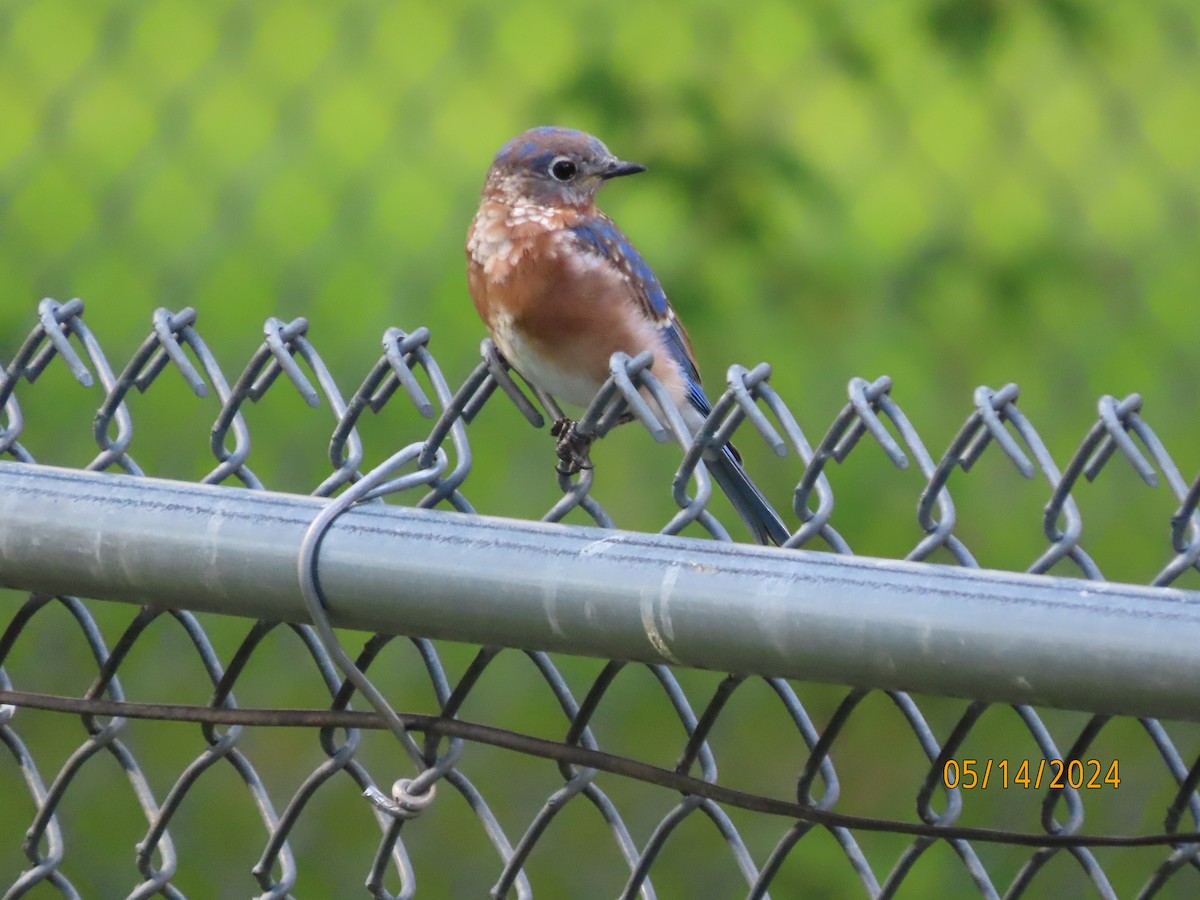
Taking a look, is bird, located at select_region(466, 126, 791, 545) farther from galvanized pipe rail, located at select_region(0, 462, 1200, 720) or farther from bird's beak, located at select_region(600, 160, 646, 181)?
galvanized pipe rail, located at select_region(0, 462, 1200, 720)

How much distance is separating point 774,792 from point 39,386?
5.86ft

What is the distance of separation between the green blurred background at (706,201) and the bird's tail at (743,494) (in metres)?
1.25

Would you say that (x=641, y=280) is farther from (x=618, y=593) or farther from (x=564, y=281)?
(x=618, y=593)

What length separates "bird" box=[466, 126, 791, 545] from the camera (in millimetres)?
2320

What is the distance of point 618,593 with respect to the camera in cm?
128

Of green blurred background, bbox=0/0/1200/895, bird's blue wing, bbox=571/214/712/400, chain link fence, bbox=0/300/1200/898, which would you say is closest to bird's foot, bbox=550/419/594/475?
chain link fence, bbox=0/300/1200/898

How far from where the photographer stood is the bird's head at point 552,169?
249cm

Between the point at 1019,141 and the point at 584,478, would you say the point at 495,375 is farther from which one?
the point at 1019,141

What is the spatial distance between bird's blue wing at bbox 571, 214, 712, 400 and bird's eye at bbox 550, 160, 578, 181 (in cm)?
7

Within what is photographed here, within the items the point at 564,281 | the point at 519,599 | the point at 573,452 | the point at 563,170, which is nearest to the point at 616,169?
the point at 563,170

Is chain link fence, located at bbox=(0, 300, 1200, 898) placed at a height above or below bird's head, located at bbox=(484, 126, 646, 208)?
below
